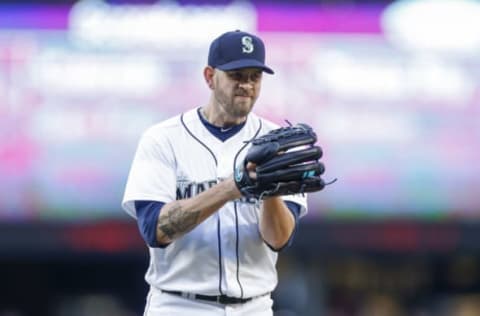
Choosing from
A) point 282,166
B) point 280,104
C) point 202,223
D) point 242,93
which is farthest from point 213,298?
point 280,104

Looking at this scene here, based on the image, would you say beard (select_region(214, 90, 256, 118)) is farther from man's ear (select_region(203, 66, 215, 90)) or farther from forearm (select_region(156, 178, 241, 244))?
forearm (select_region(156, 178, 241, 244))

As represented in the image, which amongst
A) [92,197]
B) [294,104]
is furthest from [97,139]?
[294,104]

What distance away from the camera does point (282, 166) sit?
3.81 metres

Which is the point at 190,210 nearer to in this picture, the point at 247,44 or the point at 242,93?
the point at 242,93

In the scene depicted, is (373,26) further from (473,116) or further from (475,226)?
(475,226)

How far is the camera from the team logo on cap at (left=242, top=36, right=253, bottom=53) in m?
4.02

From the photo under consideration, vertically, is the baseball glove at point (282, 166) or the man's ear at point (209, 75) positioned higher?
the man's ear at point (209, 75)

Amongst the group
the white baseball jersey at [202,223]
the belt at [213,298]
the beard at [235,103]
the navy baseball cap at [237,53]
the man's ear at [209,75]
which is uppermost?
the navy baseball cap at [237,53]

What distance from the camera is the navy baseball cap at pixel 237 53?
13.1ft

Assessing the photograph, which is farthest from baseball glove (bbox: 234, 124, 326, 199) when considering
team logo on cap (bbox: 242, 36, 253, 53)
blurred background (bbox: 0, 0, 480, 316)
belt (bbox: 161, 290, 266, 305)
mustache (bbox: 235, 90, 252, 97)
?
blurred background (bbox: 0, 0, 480, 316)

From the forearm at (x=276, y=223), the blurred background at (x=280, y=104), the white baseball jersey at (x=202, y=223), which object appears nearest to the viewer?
the forearm at (x=276, y=223)

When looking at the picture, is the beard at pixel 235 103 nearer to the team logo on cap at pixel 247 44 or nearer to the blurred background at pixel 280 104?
the team logo on cap at pixel 247 44

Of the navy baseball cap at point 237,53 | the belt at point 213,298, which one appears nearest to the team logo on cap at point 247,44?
the navy baseball cap at point 237,53

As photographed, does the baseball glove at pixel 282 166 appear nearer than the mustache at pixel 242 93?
Yes
